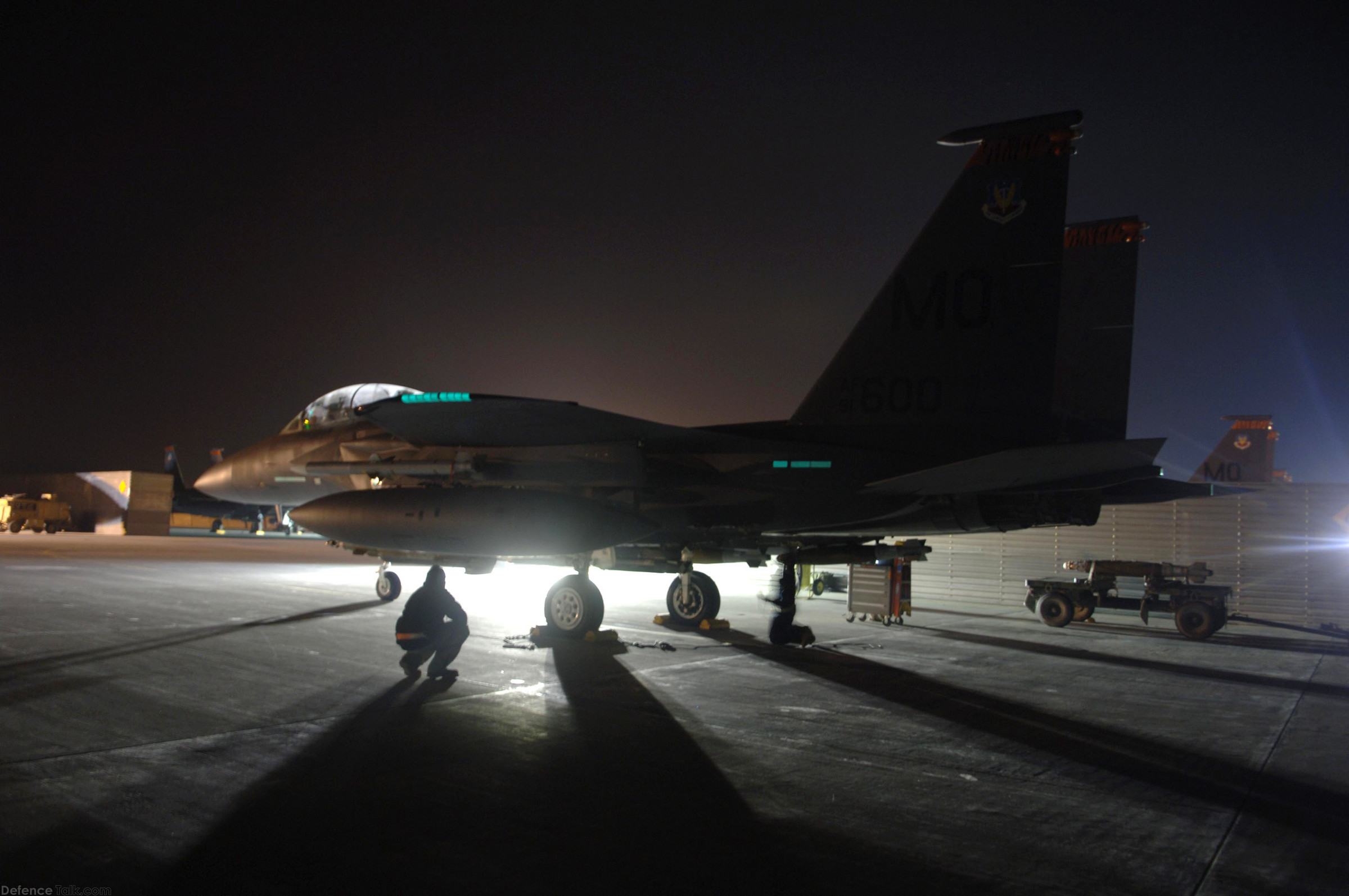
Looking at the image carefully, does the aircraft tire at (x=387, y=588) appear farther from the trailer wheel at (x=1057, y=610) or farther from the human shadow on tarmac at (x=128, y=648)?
the trailer wheel at (x=1057, y=610)

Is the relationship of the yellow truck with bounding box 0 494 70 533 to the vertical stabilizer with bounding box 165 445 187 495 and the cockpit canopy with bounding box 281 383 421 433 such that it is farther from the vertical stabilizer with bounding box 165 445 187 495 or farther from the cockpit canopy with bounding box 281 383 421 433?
the cockpit canopy with bounding box 281 383 421 433

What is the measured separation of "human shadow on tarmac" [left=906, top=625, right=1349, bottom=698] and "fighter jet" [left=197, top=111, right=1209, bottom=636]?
1878 mm

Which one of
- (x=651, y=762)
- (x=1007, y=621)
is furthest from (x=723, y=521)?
(x=1007, y=621)

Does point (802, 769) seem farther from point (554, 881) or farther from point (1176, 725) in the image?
point (1176, 725)

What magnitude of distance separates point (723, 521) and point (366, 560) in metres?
21.4

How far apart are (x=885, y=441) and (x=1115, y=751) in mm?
3604

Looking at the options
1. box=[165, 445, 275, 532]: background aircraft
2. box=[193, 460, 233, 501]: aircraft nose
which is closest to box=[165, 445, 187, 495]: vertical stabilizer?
box=[165, 445, 275, 532]: background aircraft

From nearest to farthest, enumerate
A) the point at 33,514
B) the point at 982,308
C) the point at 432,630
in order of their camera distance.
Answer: the point at 432,630, the point at 982,308, the point at 33,514

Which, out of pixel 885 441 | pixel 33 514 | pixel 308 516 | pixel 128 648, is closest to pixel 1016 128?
pixel 885 441

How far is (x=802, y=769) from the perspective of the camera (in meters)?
4.70

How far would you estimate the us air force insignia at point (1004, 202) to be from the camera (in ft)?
25.1

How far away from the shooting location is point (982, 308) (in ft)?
25.7

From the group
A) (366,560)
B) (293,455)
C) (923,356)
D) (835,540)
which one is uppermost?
(923,356)

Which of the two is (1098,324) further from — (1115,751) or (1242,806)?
(1242,806)
